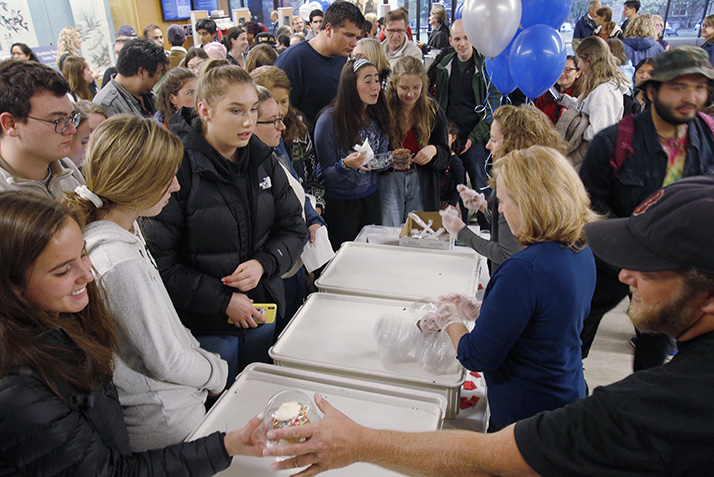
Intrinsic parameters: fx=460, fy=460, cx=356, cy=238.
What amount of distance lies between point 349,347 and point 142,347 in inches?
29.7

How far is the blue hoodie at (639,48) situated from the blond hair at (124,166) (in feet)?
20.8

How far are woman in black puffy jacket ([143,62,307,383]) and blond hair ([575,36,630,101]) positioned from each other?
298cm

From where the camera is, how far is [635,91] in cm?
487

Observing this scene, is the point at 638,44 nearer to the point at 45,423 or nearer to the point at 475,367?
the point at 475,367

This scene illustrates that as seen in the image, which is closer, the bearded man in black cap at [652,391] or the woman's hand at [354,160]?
the bearded man in black cap at [652,391]

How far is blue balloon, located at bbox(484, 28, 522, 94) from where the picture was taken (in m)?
3.92

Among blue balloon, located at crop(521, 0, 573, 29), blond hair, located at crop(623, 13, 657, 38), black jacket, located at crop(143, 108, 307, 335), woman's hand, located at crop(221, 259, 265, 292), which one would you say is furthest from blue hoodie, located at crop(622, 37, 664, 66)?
woman's hand, located at crop(221, 259, 265, 292)

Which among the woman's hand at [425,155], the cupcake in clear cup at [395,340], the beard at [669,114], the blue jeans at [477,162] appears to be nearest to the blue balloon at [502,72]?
the blue jeans at [477,162]

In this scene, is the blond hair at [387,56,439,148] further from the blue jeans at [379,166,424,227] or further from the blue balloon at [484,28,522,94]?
the blue balloon at [484,28,522,94]

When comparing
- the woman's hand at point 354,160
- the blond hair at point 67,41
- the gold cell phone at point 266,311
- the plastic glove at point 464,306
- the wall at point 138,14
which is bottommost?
the gold cell phone at point 266,311

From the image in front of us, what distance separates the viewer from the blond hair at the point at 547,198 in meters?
1.30

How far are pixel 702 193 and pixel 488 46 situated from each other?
10.5ft

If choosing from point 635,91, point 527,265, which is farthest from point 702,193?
point 635,91

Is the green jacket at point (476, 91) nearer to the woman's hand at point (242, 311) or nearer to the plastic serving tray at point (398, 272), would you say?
the plastic serving tray at point (398, 272)
